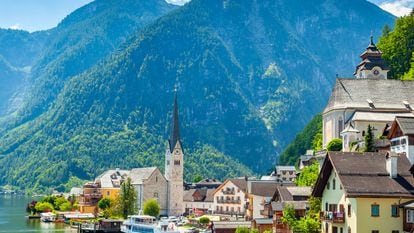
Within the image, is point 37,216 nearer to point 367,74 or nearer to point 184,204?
point 184,204

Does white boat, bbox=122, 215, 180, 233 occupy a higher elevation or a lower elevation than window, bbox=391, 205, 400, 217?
lower

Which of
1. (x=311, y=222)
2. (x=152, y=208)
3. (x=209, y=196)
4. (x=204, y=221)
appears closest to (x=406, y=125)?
(x=311, y=222)

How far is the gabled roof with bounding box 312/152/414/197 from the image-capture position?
50.4 metres

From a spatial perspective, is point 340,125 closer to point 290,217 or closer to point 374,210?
point 290,217

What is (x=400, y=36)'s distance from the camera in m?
124

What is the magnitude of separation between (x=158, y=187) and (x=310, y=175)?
237ft

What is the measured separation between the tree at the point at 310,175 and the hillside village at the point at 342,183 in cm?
134

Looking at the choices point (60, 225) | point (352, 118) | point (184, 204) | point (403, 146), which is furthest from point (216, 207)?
point (403, 146)

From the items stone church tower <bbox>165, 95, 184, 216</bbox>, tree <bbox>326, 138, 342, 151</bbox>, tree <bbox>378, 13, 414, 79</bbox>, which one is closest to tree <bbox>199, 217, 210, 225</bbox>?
stone church tower <bbox>165, 95, 184, 216</bbox>

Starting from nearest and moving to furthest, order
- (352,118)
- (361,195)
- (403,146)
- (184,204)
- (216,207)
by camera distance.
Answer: (361,195)
(403,146)
(352,118)
(216,207)
(184,204)

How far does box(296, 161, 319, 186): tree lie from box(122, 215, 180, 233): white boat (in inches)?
881

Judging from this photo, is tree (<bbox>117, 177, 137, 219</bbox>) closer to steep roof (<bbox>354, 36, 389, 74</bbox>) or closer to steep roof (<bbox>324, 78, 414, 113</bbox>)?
steep roof (<bbox>354, 36, 389, 74</bbox>)

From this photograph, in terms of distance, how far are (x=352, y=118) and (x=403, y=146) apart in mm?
29262

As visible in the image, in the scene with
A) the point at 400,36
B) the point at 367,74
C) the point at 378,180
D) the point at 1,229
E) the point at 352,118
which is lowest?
the point at 1,229
